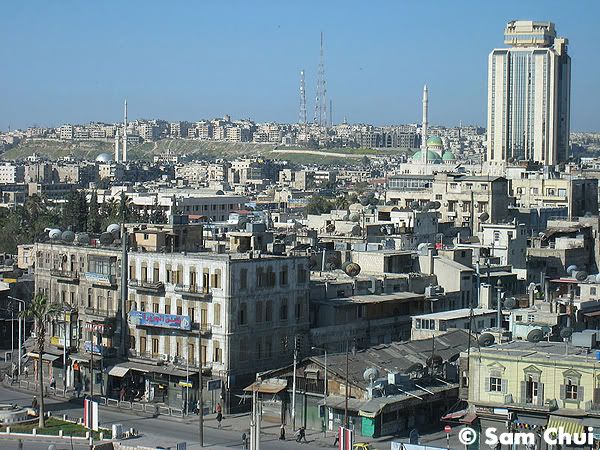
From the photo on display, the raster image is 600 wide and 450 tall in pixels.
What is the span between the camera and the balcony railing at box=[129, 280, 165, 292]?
5438cm

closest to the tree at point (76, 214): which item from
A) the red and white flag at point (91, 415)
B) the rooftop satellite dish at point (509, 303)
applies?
the rooftop satellite dish at point (509, 303)

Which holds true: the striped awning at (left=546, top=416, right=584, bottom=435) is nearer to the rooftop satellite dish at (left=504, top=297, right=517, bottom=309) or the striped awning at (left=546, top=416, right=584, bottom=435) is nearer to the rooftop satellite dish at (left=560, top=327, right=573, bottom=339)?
the rooftop satellite dish at (left=560, top=327, right=573, bottom=339)

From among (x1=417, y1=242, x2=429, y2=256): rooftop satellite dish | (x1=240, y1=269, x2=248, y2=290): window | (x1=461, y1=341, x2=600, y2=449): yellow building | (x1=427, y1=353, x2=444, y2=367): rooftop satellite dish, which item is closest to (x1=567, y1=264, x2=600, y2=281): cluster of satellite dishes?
(x1=417, y1=242, x2=429, y2=256): rooftop satellite dish

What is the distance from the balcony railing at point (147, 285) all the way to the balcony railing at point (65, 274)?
376 centimetres

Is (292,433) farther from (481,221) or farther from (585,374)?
(481,221)

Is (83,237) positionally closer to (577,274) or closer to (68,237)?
(68,237)

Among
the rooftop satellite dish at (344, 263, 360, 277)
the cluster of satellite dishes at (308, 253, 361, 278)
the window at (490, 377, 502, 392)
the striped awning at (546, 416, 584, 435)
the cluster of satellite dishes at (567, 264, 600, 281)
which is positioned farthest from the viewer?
the cluster of satellite dishes at (308, 253, 361, 278)

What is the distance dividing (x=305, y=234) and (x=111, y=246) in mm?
22308

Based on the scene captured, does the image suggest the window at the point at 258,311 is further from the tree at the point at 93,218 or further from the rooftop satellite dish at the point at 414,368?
the tree at the point at 93,218

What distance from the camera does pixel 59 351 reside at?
58469mm

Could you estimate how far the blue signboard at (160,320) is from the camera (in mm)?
53094

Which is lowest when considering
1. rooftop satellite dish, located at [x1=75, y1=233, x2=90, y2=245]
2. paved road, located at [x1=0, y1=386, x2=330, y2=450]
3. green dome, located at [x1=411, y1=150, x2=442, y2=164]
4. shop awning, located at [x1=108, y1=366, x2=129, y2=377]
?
paved road, located at [x1=0, y1=386, x2=330, y2=450]

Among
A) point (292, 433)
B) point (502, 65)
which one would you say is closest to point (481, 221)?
point (292, 433)

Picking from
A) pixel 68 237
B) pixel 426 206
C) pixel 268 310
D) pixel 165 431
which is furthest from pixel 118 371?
pixel 426 206
